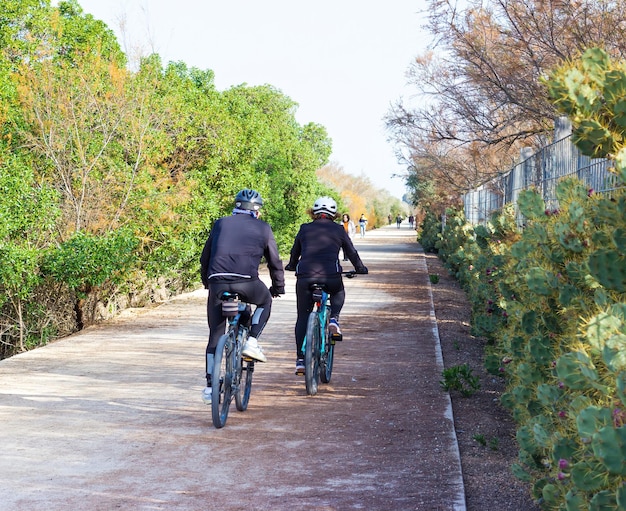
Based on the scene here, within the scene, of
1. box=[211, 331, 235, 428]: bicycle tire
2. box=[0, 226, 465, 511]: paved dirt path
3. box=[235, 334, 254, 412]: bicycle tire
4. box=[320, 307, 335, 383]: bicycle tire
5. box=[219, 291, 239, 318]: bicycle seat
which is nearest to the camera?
box=[0, 226, 465, 511]: paved dirt path

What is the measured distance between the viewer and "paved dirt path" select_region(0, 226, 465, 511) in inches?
231

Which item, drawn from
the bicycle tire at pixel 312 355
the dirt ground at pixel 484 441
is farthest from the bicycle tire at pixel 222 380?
the dirt ground at pixel 484 441

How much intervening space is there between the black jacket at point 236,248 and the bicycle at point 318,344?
1.08 meters

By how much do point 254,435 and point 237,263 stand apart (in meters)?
1.48

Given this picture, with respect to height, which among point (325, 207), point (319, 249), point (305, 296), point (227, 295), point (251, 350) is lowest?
point (251, 350)

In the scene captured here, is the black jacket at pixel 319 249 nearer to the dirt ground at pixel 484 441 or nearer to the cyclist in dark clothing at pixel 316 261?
the cyclist in dark clothing at pixel 316 261

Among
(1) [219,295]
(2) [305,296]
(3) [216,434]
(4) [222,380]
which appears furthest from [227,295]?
(2) [305,296]

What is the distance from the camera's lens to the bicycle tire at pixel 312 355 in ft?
29.4

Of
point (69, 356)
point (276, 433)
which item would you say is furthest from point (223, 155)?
point (276, 433)

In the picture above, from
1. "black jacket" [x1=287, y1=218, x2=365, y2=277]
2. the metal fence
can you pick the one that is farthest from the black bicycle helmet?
the metal fence

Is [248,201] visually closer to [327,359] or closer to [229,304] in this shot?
[229,304]

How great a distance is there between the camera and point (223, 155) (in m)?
22.2

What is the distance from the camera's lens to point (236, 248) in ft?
26.8

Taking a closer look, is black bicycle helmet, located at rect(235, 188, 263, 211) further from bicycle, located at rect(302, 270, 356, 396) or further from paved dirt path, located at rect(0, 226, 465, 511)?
paved dirt path, located at rect(0, 226, 465, 511)
